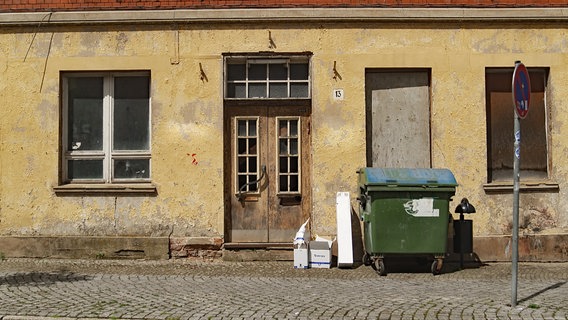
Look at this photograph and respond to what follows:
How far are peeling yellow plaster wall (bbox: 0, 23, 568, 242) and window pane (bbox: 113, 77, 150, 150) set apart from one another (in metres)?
0.32

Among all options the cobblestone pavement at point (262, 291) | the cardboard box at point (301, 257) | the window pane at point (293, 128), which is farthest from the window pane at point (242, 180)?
the cardboard box at point (301, 257)

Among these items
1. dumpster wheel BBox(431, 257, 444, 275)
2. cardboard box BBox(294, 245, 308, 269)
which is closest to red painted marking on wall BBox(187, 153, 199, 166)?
cardboard box BBox(294, 245, 308, 269)

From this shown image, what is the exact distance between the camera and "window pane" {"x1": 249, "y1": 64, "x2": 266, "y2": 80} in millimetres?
11195

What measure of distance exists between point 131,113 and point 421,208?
520 cm

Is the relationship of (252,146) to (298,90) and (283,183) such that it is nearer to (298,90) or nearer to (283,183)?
(283,183)

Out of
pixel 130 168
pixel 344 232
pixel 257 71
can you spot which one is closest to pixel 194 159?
pixel 130 168

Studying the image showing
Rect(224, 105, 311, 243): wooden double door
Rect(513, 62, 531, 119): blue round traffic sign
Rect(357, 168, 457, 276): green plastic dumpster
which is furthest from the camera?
Rect(224, 105, 311, 243): wooden double door

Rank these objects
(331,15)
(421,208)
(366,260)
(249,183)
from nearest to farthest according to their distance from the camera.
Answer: (421,208) → (366,260) → (331,15) → (249,183)

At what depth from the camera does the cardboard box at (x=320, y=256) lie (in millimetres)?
10242

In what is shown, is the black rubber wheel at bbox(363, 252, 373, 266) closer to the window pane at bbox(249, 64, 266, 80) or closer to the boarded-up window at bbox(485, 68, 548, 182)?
the boarded-up window at bbox(485, 68, 548, 182)

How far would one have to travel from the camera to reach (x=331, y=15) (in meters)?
10.9

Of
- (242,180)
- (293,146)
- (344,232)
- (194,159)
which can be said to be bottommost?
(344,232)

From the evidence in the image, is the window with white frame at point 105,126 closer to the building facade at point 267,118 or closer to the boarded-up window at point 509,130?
the building facade at point 267,118

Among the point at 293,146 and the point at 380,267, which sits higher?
the point at 293,146
